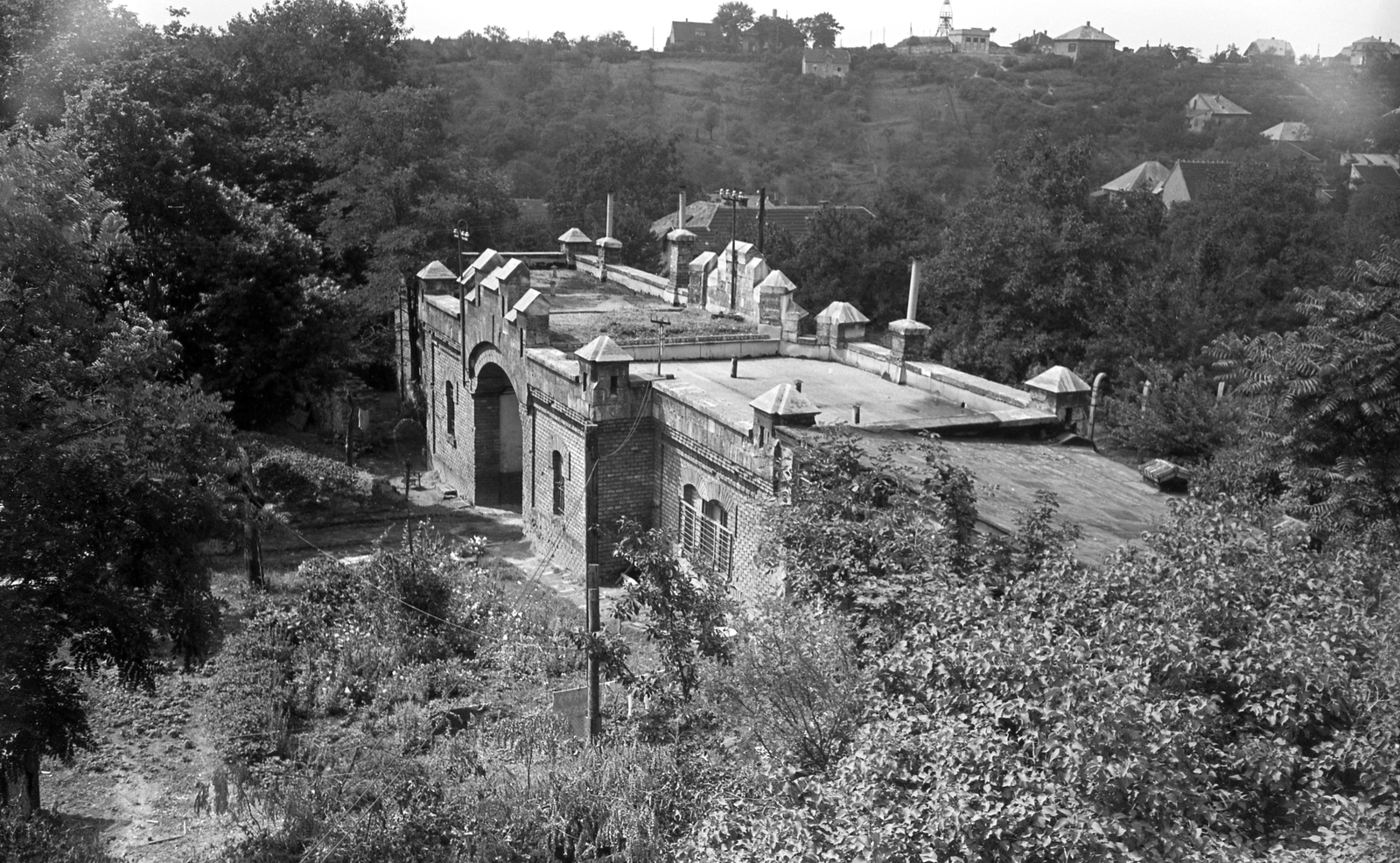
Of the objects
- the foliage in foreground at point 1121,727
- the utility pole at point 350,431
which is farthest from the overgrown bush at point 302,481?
the foliage in foreground at point 1121,727

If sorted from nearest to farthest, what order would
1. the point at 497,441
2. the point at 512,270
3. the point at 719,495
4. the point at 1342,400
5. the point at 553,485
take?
1. the point at 1342,400
2. the point at 719,495
3. the point at 553,485
4. the point at 512,270
5. the point at 497,441

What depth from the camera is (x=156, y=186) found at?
2625 centimetres

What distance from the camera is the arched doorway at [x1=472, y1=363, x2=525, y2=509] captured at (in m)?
24.5

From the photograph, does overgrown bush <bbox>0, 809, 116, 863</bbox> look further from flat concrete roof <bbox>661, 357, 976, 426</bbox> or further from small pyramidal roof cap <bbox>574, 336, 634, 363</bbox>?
small pyramidal roof cap <bbox>574, 336, 634, 363</bbox>

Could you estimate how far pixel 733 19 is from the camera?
135125 mm

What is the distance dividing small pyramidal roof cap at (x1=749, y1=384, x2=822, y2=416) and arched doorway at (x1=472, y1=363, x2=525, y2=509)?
10397 millimetres

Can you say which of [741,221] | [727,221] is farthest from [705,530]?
[727,221]

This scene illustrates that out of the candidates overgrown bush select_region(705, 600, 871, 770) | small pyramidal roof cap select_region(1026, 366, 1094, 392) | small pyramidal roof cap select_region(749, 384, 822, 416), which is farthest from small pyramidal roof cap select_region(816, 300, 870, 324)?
overgrown bush select_region(705, 600, 871, 770)

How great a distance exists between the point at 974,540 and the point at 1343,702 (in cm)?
377

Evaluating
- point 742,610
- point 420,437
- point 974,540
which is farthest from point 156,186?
point 974,540

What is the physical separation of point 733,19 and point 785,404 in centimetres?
12894

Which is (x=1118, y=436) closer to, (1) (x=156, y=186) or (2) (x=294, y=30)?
(1) (x=156, y=186)

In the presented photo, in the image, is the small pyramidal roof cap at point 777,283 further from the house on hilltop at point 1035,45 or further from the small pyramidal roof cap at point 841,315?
Result: the house on hilltop at point 1035,45

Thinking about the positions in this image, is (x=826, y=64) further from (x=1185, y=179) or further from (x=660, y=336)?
(x=660, y=336)
